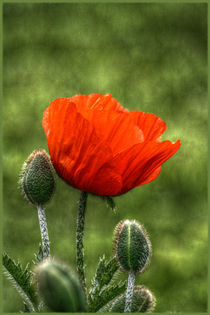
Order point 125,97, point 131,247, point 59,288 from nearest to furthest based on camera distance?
point 59,288
point 131,247
point 125,97

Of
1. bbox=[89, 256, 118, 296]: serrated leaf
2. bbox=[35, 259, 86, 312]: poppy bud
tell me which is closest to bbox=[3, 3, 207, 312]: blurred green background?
bbox=[89, 256, 118, 296]: serrated leaf

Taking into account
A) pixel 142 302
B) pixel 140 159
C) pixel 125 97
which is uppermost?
pixel 125 97

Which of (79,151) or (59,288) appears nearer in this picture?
(59,288)

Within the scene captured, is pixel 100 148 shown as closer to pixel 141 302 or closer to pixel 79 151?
pixel 79 151

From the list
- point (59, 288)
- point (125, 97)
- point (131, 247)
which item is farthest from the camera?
point (125, 97)

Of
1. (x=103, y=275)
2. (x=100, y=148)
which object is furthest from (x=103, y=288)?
(x=100, y=148)

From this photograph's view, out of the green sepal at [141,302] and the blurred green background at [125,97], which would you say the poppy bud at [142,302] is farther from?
the blurred green background at [125,97]
